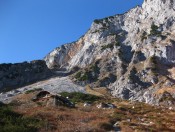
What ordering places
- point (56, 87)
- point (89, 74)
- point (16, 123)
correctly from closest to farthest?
1. point (16, 123)
2. point (56, 87)
3. point (89, 74)

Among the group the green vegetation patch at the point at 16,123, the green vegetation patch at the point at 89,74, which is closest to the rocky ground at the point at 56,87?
the green vegetation patch at the point at 89,74

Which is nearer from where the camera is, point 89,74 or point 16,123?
point 16,123

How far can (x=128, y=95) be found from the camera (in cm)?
15638

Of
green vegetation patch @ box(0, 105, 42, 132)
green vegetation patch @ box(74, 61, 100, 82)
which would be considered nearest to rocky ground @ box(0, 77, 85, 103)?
green vegetation patch @ box(74, 61, 100, 82)

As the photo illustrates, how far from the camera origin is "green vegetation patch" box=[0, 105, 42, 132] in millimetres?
32406

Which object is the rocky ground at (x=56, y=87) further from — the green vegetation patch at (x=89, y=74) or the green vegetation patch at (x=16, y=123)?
the green vegetation patch at (x=16, y=123)

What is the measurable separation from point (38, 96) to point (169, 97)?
9299cm

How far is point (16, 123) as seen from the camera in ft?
115

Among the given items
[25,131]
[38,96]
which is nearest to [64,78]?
[38,96]

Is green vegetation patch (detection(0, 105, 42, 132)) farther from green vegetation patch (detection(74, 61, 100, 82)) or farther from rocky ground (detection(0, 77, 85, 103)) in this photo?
green vegetation patch (detection(74, 61, 100, 82))

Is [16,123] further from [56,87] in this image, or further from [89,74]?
[89,74]

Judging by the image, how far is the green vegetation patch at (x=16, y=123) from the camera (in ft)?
106

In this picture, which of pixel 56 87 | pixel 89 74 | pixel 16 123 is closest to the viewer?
pixel 16 123

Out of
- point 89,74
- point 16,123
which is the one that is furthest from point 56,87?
point 16,123
